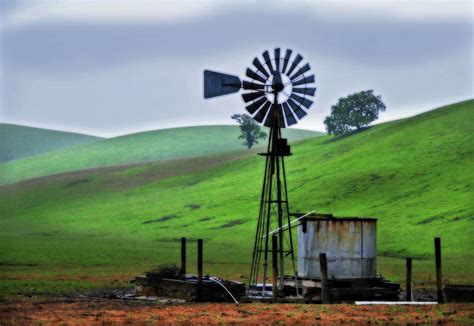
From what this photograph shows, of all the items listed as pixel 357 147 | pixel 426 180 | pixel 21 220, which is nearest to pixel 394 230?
pixel 426 180

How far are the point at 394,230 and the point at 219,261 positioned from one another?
24.8 m

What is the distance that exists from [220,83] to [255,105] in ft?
5.50

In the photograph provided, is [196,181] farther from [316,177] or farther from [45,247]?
[45,247]

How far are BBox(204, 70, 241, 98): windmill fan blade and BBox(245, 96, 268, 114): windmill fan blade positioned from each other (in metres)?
0.90

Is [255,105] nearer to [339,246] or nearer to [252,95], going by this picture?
[252,95]

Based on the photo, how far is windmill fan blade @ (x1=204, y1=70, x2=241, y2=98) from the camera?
35.7 m

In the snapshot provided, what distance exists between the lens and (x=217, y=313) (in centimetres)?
2944

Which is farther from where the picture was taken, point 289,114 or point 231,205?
point 231,205

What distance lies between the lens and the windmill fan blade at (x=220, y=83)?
35.7 metres

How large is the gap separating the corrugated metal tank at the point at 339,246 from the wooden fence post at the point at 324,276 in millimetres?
1726

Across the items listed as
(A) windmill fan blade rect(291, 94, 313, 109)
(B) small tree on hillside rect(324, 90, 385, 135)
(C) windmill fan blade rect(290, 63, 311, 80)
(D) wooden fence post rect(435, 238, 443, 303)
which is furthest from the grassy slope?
(C) windmill fan blade rect(290, 63, 311, 80)

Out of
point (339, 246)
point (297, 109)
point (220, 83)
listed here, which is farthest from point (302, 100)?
point (339, 246)

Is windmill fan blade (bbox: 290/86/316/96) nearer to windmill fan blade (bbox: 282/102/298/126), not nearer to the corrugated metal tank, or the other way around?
windmill fan blade (bbox: 282/102/298/126)

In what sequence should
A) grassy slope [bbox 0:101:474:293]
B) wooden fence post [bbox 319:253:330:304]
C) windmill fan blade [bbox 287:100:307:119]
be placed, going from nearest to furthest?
wooden fence post [bbox 319:253:330:304] < windmill fan blade [bbox 287:100:307:119] < grassy slope [bbox 0:101:474:293]
